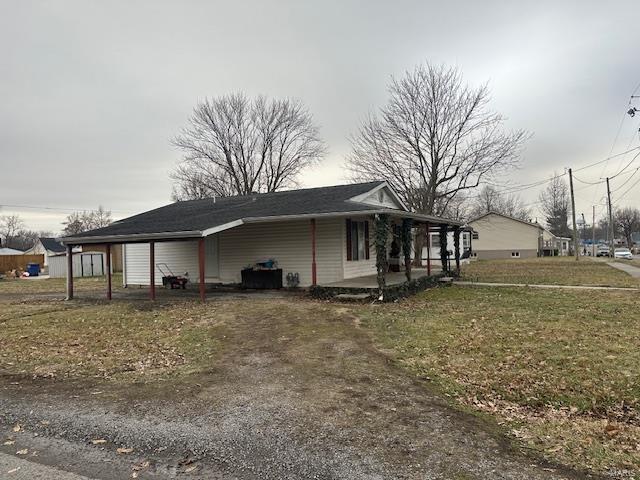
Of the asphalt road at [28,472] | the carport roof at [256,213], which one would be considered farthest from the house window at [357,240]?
the asphalt road at [28,472]

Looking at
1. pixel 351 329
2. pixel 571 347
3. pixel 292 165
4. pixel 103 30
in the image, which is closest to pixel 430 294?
pixel 351 329

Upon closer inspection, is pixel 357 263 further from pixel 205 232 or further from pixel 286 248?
pixel 205 232

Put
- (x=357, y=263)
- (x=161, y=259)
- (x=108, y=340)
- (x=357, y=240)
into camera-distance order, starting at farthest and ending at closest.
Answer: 1. (x=161, y=259)
2. (x=357, y=240)
3. (x=357, y=263)
4. (x=108, y=340)

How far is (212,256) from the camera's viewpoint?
17.0 meters

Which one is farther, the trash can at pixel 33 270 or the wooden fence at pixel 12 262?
the wooden fence at pixel 12 262

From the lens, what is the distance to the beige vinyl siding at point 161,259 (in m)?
17.7

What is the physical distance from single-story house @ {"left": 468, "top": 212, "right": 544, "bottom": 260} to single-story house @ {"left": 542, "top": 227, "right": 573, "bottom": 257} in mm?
3843

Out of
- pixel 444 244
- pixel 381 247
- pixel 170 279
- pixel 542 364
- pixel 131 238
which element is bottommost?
pixel 542 364

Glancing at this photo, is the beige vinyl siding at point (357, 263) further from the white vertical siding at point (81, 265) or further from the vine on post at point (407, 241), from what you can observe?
the white vertical siding at point (81, 265)

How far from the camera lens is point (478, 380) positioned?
562 cm

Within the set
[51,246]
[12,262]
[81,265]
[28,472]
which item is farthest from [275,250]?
[51,246]

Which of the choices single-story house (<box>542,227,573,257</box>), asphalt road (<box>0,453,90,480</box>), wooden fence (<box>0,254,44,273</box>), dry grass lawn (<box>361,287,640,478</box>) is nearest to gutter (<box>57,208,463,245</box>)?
dry grass lawn (<box>361,287,640,478</box>)

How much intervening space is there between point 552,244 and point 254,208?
53.9 metres

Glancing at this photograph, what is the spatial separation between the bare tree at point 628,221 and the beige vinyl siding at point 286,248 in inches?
3470
